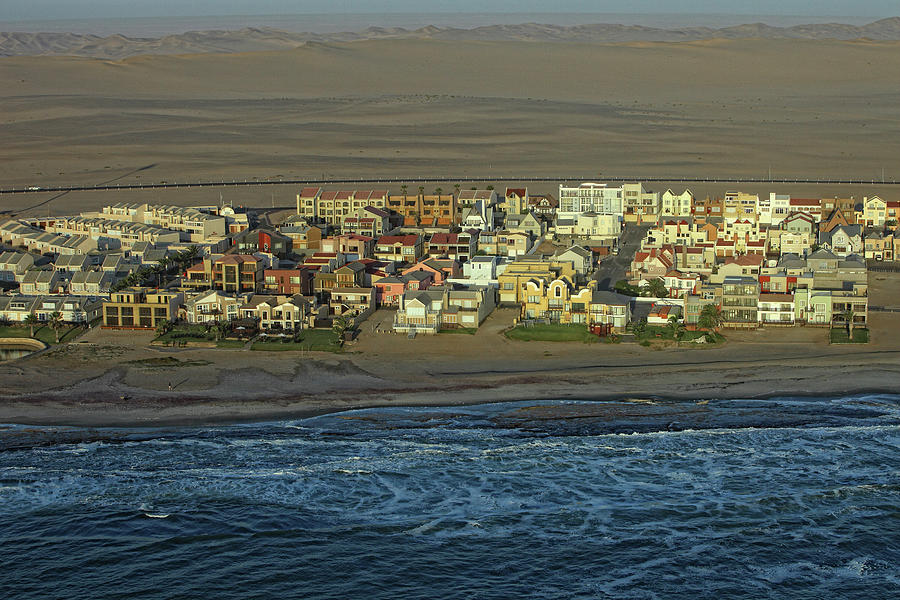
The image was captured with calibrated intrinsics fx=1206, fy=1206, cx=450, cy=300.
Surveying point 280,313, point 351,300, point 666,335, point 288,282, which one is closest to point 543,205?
point 288,282

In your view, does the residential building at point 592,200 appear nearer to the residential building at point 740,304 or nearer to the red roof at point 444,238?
the red roof at point 444,238

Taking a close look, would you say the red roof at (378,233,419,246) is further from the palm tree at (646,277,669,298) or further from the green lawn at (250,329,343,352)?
Result: the green lawn at (250,329,343,352)

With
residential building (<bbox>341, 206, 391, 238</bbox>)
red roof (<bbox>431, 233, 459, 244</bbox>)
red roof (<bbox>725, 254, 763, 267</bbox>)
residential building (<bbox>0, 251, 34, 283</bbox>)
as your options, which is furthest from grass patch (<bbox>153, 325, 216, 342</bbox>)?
red roof (<bbox>725, 254, 763, 267</bbox>)

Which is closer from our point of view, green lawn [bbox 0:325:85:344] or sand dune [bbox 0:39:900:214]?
green lawn [bbox 0:325:85:344]

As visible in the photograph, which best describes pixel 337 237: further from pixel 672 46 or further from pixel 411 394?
pixel 672 46

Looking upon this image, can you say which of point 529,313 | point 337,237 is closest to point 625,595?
point 529,313

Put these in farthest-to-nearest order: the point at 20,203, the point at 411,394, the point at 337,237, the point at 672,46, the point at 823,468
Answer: the point at 672,46 < the point at 20,203 < the point at 337,237 < the point at 411,394 < the point at 823,468

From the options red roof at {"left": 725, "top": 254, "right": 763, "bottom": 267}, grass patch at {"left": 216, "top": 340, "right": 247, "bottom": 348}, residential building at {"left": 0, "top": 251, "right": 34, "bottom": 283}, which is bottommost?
grass patch at {"left": 216, "top": 340, "right": 247, "bottom": 348}
